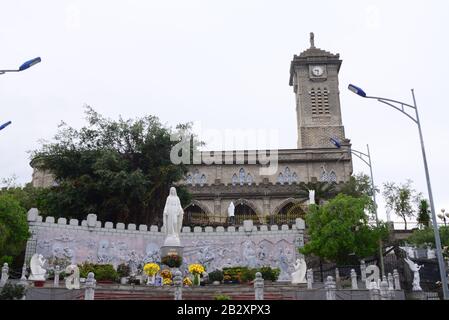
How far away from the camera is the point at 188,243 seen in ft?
104

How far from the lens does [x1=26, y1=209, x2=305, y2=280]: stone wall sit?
1150 inches

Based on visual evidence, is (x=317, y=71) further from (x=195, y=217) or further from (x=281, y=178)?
(x=195, y=217)

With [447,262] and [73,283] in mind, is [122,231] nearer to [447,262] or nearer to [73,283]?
[73,283]

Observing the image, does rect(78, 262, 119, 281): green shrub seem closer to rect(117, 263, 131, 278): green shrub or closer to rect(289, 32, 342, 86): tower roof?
rect(117, 263, 131, 278): green shrub

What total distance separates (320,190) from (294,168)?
10.5 meters

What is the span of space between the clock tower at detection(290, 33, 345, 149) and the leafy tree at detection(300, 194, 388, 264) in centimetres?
2699

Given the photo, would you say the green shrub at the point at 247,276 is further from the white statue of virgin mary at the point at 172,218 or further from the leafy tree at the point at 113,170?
the leafy tree at the point at 113,170

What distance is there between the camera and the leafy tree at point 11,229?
24719mm

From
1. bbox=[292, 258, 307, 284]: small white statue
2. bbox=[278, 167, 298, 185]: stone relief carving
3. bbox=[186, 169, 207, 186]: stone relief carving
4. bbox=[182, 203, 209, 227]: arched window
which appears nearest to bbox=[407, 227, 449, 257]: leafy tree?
bbox=[292, 258, 307, 284]: small white statue

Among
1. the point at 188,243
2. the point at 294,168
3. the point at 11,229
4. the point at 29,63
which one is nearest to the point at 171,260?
the point at 188,243

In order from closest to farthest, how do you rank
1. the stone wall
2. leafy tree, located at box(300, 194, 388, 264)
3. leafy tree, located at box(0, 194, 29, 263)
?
leafy tree, located at box(0, 194, 29, 263)
leafy tree, located at box(300, 194, 388, 264)
the stone wall

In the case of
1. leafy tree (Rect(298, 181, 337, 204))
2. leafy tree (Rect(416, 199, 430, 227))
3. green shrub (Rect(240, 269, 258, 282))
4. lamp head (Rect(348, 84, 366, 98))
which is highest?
leafy tree (Rect(298, 181, 337, 204))

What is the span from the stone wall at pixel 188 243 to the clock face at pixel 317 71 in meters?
32.5

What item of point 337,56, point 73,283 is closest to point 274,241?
point 73,283
